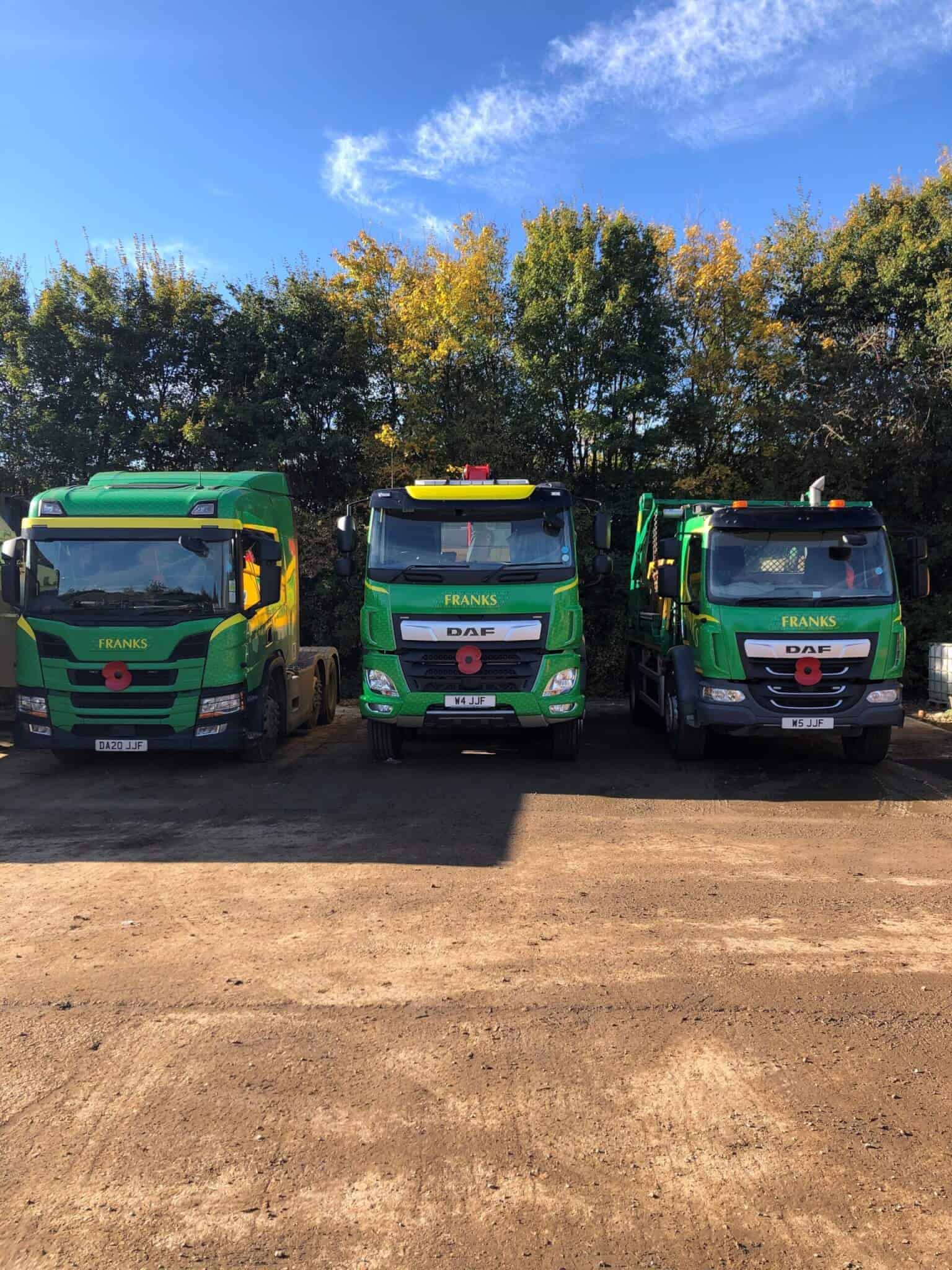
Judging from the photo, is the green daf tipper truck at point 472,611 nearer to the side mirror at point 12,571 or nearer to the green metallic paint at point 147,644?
the green metallic paint at point 147,644

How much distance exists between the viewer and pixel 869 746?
9.30 metres

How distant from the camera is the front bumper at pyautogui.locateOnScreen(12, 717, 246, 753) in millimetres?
8633

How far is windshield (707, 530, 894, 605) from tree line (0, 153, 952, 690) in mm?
7616

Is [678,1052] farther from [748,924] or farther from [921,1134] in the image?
[748,924]

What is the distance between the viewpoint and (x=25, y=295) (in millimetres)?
19328

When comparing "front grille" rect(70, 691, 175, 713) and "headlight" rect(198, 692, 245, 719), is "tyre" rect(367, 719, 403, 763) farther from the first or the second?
"front grille" rect(70, 691, 175, 713)

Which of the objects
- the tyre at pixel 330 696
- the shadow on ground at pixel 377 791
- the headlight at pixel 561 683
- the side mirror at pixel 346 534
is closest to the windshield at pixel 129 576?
the side mirror at pixel 346 534


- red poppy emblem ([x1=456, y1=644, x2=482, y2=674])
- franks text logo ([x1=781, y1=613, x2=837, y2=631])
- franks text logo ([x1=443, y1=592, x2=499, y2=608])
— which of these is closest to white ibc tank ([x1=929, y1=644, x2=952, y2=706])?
franks text logo ([x1=781, y1=613, x2=837, y2=631])

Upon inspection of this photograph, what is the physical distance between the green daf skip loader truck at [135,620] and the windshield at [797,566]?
507cm

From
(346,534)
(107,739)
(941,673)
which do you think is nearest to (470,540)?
(346,534)

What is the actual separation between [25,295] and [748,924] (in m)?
20.8

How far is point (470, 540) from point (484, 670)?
1.42m

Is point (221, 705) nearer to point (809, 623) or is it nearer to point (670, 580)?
point (670, 580)

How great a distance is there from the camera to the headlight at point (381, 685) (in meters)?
8.82
